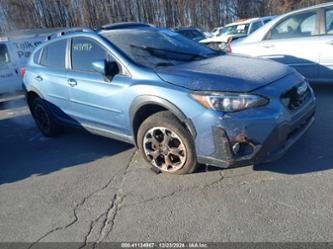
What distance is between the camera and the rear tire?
545cm

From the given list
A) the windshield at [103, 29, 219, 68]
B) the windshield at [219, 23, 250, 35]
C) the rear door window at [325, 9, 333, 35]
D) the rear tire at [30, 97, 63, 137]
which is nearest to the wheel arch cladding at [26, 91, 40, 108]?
the rear tire at [30, 97, 63, 137]

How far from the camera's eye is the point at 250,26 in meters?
13.5

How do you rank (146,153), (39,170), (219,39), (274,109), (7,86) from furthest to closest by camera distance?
1. (219,39)
2. (7,86)
3. (39,170)
4. (146,153)
5. (274,109)

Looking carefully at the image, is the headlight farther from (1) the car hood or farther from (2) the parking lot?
(2) the parking lot

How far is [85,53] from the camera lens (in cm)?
449

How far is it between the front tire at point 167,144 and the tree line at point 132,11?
25223mm

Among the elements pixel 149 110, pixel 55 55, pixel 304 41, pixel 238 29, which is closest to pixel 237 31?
pixel 238 29

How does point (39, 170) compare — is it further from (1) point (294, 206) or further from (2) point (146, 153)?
(1) point (294, 206)

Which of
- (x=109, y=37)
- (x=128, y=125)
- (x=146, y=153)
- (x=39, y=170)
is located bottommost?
(x=39, y=170)

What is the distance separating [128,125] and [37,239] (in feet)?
5.12

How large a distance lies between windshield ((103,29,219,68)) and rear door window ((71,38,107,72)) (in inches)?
8.2

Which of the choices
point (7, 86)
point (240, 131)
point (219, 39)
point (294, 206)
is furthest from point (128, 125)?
point (219, 39)

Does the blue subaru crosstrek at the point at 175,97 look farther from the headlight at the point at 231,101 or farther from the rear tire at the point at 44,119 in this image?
the rear tire at the point at 44,119

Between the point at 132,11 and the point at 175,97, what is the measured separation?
2966 cm
